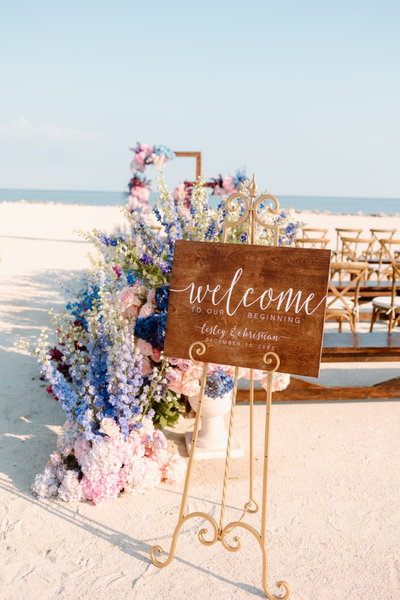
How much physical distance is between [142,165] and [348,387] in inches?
233

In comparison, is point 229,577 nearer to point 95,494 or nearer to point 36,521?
point 95,494

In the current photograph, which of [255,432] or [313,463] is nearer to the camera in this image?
[313,463]

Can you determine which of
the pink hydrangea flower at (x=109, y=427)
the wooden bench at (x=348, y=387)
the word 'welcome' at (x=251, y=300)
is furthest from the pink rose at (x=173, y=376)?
the wooden bench at (x=348, y=387)

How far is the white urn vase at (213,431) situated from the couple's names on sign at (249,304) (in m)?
1.04

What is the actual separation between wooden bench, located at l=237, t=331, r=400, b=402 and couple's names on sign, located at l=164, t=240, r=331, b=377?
5.64 ft

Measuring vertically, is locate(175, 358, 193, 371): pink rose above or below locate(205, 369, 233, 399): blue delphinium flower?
above

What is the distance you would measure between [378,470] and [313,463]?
1.29 feet

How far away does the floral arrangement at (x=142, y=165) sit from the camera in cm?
818

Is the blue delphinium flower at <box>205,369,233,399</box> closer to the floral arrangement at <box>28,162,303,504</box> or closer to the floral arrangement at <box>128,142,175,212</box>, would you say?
the floral arrangement at <box>28,162,303,504</box>

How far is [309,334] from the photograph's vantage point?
1.98 meters

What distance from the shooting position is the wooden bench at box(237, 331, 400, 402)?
3797 millimetres

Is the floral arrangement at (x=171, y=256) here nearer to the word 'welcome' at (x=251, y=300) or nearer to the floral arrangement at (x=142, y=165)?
the word 'welcome' at (x=251, y=300)

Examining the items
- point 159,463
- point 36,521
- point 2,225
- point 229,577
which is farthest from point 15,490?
point 2,225

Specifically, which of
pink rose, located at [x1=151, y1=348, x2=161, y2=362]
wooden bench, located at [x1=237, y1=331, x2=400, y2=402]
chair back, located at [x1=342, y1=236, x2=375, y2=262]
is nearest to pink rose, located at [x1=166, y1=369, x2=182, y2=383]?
pink rose, located at [x1=151, y1=348, x2=161, y2=362]
